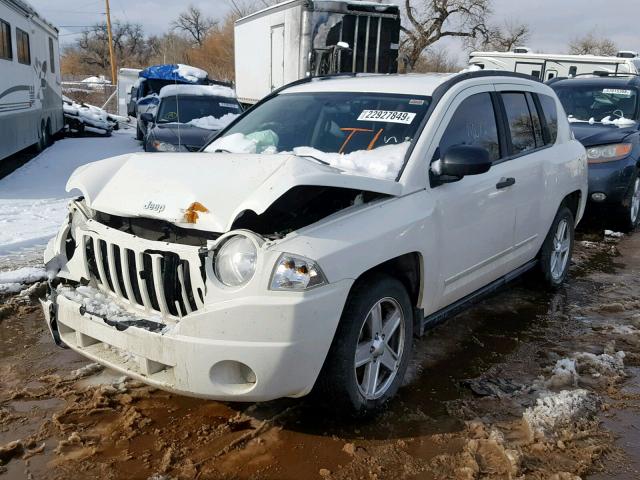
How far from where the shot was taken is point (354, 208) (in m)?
3.18

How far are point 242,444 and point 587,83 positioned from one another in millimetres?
8620

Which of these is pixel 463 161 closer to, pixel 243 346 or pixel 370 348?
pixel 370 348

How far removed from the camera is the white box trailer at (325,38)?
12.0 m

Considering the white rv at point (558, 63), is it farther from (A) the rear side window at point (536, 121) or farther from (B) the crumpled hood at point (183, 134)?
(A) the rear side window at point (536, 121)

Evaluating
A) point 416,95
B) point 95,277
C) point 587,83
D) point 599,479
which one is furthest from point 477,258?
point 587,83

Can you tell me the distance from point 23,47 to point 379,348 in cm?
1217

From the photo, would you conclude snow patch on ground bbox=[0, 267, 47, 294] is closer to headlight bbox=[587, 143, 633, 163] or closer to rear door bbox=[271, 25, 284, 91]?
headlight bbox=[587, 143, 633, 163]

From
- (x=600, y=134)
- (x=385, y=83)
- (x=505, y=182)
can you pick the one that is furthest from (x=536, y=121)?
(x=600, y=134)

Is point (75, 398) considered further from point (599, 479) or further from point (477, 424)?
point (599, 479)

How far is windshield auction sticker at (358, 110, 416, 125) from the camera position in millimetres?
3793

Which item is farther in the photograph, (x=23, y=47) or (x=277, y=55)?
(x=277, y=55)

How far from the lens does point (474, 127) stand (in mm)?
4113

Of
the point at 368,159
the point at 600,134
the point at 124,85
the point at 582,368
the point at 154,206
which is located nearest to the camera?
the point at 154,206

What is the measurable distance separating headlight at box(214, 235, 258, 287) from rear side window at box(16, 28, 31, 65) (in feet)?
36.8
